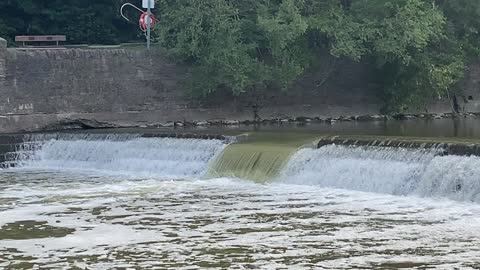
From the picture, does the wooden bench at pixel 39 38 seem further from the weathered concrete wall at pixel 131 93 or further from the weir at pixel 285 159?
the weir at pixel 285 159

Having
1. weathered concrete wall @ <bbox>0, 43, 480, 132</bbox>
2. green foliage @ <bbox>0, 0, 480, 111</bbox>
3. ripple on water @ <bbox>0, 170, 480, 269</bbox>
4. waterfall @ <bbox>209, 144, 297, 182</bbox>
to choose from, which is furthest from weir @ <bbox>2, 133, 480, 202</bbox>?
green foliage @ <bbox>0, 0, 480, 111</bbox>

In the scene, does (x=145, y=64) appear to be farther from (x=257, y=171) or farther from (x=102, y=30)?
(x=257, y=171)

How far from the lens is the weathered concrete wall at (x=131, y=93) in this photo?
26453 mm

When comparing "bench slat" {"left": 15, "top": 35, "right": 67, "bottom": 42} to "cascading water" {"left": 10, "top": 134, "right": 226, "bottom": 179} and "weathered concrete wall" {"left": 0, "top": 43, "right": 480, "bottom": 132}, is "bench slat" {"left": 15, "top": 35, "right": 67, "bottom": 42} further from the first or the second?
"cascading water" {"left": 10, "top": 134, "right": 226, "bottom": 179}

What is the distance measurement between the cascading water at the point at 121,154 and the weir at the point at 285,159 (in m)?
0.02

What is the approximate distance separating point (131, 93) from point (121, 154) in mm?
6252

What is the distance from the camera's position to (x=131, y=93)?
27.9 m

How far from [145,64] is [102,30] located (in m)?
5.63

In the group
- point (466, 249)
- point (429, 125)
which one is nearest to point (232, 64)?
point (429, 125)

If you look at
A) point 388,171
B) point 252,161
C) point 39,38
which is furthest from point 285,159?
point 39,38

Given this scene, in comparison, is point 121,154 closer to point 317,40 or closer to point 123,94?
point 123,94

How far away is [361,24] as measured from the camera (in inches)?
1097

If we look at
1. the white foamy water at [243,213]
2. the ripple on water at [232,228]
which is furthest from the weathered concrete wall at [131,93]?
the ripple on water at [232,228]

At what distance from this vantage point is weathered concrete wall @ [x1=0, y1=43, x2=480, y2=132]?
26453 mm
